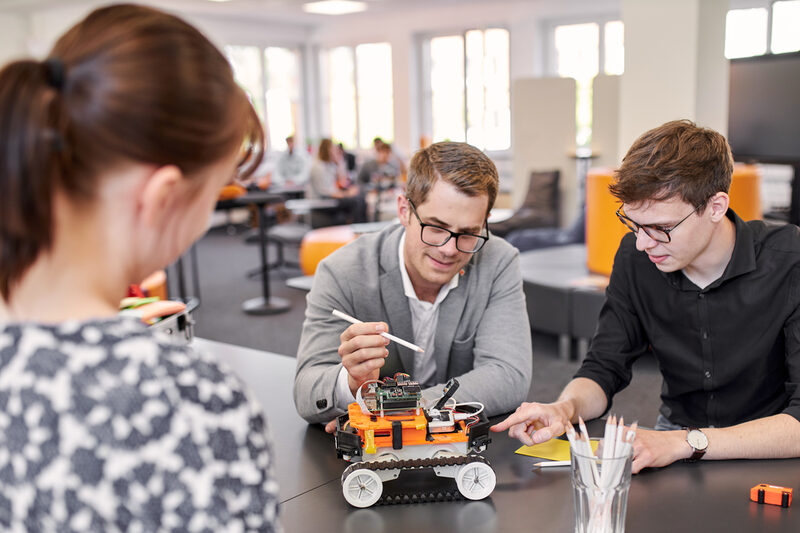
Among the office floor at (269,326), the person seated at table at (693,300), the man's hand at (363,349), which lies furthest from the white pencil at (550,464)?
the office floor at (269,326)

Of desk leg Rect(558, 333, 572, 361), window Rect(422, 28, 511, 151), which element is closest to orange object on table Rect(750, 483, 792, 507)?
desk leg Rect(558, 333, 572, 361)

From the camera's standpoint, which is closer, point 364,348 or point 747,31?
point 364,348

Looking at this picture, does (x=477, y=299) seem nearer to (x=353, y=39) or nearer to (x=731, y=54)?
(x=731, y=54)

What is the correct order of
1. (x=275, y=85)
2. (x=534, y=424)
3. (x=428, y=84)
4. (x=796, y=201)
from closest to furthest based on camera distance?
(x=534, y=424) < (x=796, y=201) < (x=428, y=84) < (x=275, y=85)

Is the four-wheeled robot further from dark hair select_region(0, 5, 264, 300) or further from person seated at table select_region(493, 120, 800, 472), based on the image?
dark hair select_region(0, 5, 264, 300)

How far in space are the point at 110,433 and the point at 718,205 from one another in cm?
149

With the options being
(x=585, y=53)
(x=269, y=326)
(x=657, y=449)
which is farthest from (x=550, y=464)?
(x=585, y=53)

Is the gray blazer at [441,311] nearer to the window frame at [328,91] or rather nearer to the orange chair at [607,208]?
the orange chair at [607,208]

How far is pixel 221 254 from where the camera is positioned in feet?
31.3

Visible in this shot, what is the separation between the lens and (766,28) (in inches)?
344

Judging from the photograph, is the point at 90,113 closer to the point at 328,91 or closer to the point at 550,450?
the point at 550,450

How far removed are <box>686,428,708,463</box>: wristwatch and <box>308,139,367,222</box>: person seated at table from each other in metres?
7.78

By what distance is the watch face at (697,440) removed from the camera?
55.2 inches

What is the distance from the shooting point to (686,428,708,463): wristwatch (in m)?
1.40
